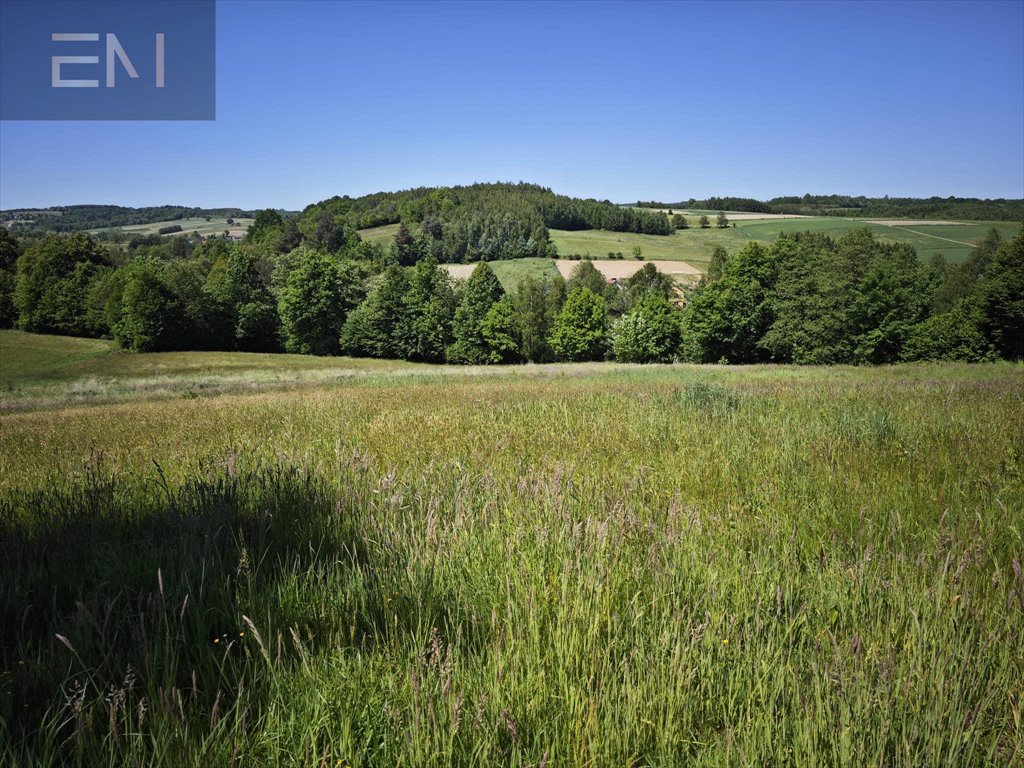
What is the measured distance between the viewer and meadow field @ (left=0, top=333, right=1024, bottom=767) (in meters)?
A: 1.64

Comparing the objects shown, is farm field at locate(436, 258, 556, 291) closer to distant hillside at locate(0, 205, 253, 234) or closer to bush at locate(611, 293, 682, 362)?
bush at locate(611, 293, 682, 362)

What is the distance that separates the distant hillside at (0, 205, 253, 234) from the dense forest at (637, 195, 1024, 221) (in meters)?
162

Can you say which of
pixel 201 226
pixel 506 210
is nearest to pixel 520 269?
pixel 506 210

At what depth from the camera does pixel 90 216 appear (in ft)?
445

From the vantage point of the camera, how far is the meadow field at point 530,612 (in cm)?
164

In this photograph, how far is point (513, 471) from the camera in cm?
466

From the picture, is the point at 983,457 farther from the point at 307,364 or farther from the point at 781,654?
the point at 307,364

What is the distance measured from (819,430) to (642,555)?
4282 mm

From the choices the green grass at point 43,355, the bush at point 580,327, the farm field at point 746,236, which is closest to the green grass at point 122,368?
the green grass at point 43,355

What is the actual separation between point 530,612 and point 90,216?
176336mm

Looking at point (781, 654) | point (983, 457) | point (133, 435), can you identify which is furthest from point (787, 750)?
point (133, 435)

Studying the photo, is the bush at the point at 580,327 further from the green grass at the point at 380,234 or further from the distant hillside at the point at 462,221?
the green grass at the point at 380,234

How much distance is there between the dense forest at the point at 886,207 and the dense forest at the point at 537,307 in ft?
173

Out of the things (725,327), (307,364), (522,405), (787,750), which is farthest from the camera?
(725,327)
